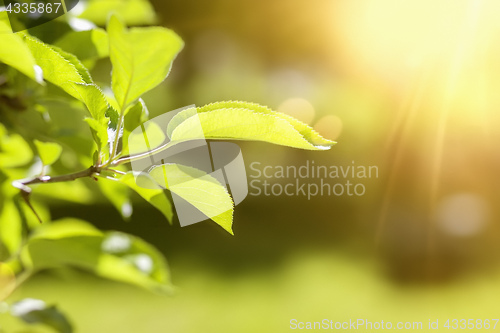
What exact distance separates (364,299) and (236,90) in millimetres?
2029

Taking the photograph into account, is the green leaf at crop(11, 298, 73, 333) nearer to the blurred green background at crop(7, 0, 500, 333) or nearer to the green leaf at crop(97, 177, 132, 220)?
the green leaf at crop(97, 177, 132, 220)

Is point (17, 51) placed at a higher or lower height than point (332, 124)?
higher

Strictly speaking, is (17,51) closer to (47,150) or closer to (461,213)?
(47,150)

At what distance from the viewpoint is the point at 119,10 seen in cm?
63

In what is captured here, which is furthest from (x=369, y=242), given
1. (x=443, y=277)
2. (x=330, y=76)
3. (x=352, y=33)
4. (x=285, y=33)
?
(x=285, y=33)

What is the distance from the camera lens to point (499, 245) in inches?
146

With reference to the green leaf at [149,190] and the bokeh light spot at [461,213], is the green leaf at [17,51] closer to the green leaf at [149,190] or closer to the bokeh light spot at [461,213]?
the green leaf at [149,190]

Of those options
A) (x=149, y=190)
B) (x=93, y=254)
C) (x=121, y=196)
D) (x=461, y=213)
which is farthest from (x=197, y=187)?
(x=461, y=213)

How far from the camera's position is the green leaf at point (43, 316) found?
0.47 m

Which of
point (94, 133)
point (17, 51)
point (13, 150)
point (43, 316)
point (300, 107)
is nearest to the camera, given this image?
point (17, 51)

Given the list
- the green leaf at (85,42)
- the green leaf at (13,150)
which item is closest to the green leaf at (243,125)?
the green leaf at (85,42)

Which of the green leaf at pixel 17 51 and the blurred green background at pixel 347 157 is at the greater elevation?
the green leaf at pixel 17 51

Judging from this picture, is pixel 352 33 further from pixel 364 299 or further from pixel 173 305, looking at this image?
pixel 173 305

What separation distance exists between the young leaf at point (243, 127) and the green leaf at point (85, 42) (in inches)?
8.5
